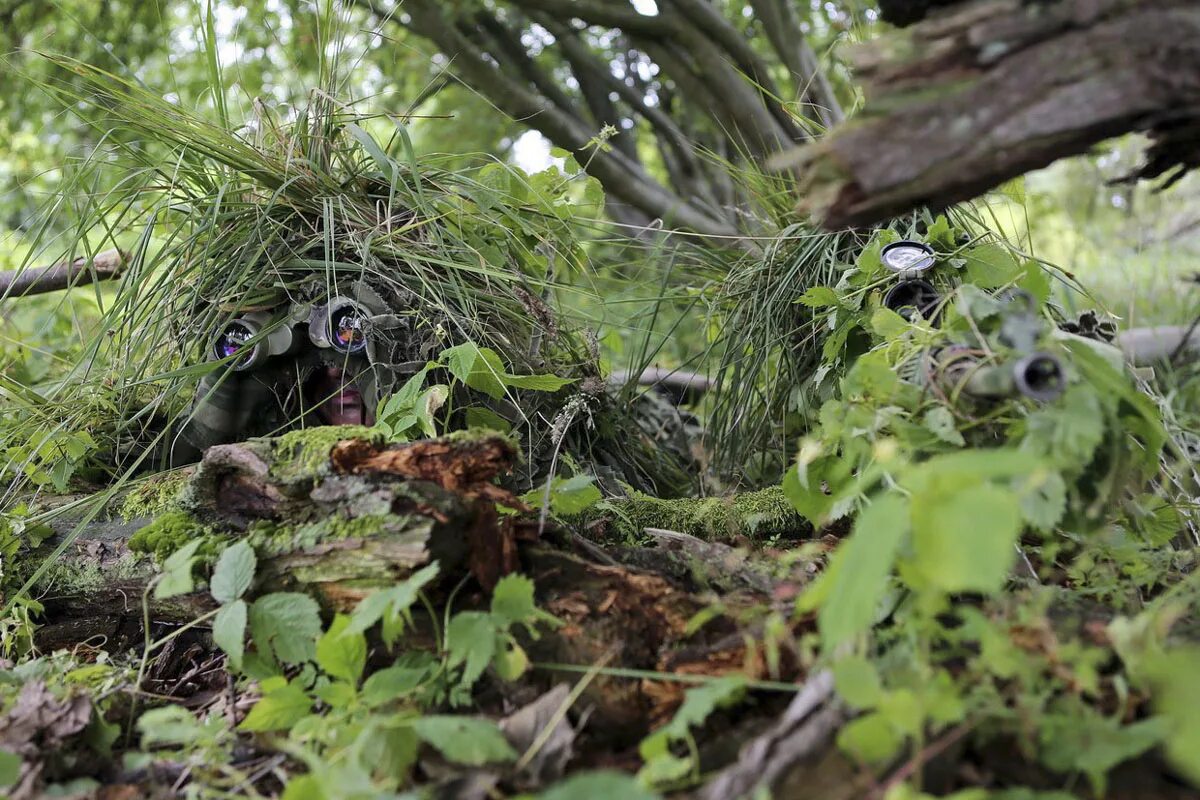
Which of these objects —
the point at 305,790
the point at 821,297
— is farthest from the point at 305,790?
the point at 821,297

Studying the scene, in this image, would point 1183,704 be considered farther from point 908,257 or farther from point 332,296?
point 332,296

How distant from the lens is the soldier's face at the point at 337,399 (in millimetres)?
1769

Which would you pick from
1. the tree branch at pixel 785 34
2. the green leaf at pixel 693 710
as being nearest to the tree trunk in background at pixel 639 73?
the tree branch at pixel 785 34

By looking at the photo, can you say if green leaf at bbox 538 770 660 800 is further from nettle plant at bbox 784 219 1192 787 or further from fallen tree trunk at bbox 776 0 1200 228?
fallen tree trunk at bbox 776 0 1200 228

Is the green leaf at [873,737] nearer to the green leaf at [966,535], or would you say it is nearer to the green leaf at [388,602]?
the green leaf at [966,535]

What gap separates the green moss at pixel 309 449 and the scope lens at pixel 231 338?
1.60ft

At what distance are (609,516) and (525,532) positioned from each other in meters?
0.36

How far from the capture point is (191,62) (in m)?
4.89

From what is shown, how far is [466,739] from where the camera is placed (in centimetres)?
93

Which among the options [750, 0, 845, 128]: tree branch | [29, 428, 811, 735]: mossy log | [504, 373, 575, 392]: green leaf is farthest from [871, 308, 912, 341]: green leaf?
[750, 0, 845, 128]: tree branch

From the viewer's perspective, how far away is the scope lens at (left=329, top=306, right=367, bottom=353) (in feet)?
5.44

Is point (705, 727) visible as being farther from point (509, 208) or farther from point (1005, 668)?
point (509, 208)

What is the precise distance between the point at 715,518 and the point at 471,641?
0.73 meters

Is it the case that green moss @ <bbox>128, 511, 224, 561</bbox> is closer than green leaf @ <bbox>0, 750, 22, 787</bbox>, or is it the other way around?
green leaf @ <bbox>0, 750, 22, 787</bbox>
